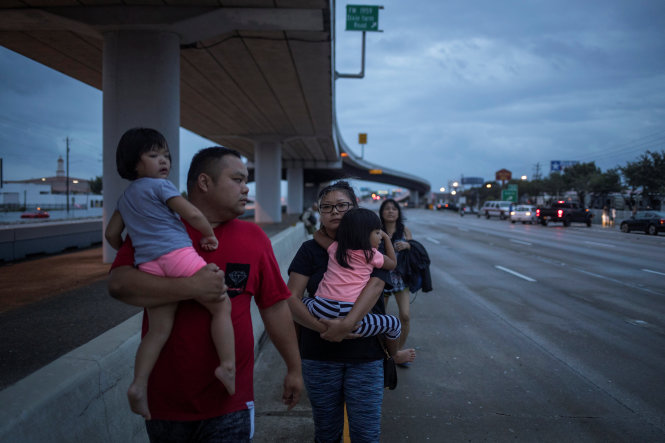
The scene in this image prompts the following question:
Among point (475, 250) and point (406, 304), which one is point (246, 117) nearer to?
point (475, 250)

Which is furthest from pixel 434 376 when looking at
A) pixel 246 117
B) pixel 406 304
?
pixel 246 117

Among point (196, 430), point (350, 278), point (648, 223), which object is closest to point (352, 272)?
point (350, 278)

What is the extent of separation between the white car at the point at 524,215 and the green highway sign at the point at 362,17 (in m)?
29.1

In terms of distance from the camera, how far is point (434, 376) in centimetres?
525

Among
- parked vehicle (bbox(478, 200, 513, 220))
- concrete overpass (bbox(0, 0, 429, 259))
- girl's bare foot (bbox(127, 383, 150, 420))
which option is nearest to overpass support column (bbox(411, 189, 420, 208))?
parked vehicle (bbox(478, 200, 513, 220))

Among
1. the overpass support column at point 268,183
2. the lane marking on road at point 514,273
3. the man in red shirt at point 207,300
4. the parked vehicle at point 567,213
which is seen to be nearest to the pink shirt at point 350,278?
the man in red shirt at point 207,300

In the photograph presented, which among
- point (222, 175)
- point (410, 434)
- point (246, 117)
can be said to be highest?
point (246, 117)

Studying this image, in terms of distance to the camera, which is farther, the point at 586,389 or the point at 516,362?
the point at 516,362

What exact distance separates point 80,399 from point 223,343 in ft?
3.48

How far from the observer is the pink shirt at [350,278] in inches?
111

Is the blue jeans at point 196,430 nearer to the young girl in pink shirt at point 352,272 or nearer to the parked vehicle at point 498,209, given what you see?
the young girl in pink shirt at point 352,272

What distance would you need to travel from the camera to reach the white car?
42.3 metres

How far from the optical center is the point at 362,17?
19.8 metres

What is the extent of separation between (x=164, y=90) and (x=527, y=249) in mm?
15101
